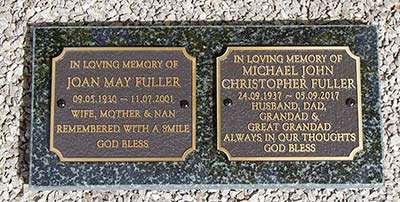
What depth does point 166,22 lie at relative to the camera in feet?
11.1

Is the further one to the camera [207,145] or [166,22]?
[166,22]

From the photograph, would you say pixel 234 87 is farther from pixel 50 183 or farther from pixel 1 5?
pixel 1 5

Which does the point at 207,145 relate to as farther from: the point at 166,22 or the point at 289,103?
the point at 166,22

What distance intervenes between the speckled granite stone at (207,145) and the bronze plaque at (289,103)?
0.05 m

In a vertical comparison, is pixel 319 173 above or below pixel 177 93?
below

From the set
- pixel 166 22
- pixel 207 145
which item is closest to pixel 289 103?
pixel 207 145

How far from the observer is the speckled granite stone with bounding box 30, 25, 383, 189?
10.3ft

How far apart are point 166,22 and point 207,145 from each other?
790 millimetres

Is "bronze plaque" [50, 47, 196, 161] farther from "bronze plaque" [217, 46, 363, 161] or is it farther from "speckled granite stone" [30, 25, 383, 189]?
"bronze plaque" [217, 46, 363, 161]

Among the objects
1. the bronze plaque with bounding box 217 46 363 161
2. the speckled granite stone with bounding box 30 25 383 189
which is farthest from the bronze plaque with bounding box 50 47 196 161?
the bronze plaque with bounding box 217 46 363 161

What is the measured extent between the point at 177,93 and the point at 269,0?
817mm

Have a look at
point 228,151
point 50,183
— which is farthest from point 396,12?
point 50,183

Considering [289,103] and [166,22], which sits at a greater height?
[166,22]

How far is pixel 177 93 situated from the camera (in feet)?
10.5
